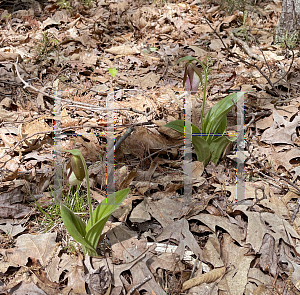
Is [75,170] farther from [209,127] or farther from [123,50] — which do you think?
[123,50]

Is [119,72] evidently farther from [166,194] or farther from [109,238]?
[109,238]

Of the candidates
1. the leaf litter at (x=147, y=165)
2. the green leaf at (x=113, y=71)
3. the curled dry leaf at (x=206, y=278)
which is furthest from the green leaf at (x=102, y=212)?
the green leaf at (x=113, y=71)

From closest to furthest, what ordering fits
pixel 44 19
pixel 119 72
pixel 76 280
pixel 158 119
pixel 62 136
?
1. pixel 76 280
2. pixel 62 136
3. pixel 158 119
4. pixel 119 72
5. pixel 44 19

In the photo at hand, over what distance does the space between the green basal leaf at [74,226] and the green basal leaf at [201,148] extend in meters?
0.82

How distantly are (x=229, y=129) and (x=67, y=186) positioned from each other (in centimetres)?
121

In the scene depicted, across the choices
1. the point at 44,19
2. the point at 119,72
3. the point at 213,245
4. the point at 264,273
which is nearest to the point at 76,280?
the point at 213,245

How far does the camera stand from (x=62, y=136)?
2121mm

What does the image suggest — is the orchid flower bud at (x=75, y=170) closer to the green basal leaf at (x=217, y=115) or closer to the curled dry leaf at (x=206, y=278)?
the curled dry leaf at (x=206, y=278)

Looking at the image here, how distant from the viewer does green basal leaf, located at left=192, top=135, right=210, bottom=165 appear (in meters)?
1.71

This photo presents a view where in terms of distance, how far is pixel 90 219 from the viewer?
48.4 inches

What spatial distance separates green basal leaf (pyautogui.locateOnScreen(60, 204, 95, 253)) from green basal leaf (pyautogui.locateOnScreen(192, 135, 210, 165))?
815 mm

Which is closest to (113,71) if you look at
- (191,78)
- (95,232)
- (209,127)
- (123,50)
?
(123,50)

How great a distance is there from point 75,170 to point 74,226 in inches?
8.8

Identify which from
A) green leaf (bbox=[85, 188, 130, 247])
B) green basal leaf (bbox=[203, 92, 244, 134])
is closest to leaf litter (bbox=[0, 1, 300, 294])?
green leaf (bbox=[85, 188, 130, 247])
